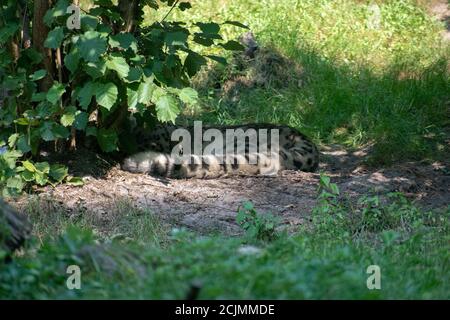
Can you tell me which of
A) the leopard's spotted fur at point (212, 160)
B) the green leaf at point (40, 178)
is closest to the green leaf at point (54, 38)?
the green leaf at point (40, 178)

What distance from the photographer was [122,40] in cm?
758

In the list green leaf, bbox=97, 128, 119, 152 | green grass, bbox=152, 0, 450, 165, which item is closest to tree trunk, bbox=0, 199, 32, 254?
green leaf, bbox=97, 128, 119, 152

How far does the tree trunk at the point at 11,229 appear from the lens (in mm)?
4738

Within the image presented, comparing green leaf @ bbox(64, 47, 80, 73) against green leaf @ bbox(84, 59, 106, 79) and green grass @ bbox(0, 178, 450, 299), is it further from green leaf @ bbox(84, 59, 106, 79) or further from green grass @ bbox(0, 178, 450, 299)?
green grass @ bbox(0, 178, 450, 299)

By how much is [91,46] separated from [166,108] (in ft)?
2.91

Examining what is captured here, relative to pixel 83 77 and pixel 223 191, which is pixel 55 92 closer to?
pixel 83 77

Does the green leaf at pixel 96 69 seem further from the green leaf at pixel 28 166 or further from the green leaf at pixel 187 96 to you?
the green leaf at pixel 28 166

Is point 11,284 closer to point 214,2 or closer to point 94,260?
point 94,260

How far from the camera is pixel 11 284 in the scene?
448 cm

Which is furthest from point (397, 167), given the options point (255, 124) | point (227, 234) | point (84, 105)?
point (84, 105)

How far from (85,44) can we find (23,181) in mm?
1479

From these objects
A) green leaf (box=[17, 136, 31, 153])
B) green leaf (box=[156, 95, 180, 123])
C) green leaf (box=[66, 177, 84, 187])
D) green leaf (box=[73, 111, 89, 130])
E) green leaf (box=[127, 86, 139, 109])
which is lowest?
green leaf (box=[66, 177, 84, 187])

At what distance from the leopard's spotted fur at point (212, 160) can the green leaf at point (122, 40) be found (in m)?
1.73

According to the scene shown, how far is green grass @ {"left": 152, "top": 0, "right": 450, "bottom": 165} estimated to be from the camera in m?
10.5
